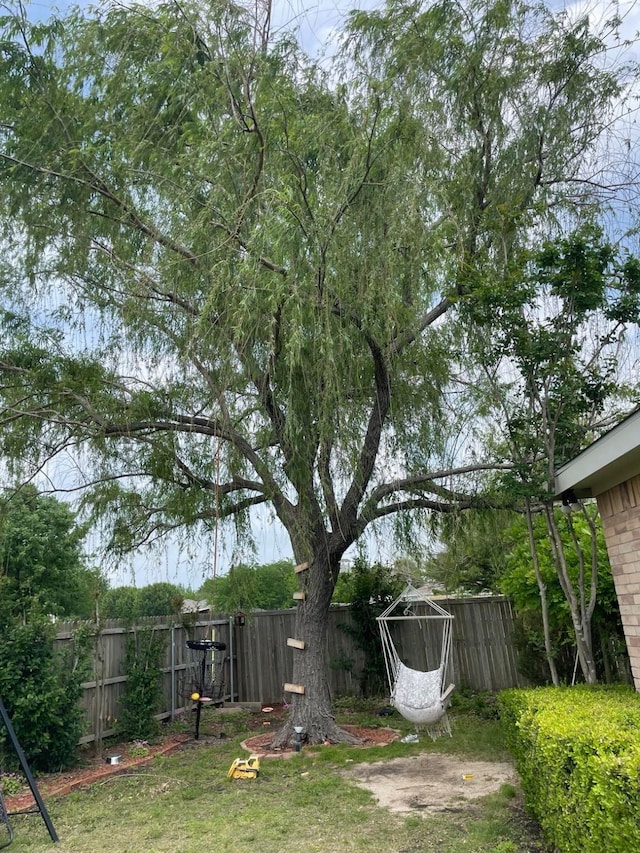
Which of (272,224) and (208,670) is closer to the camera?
(272,224)

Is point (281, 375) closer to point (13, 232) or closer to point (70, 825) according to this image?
point (13, 232)

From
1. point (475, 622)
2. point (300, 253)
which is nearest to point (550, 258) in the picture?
point (300, 253)

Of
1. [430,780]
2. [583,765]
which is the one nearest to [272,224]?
[583,765]

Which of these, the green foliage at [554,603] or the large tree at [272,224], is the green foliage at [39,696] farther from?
the green foliage at [554,603]

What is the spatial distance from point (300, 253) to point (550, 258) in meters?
1.69

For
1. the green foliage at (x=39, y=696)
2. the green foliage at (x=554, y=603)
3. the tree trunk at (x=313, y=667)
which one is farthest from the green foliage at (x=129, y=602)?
the green foliage at (x=554, y=603)

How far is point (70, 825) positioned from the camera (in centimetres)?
422

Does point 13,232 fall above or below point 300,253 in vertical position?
above

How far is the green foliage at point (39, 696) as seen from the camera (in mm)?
5461

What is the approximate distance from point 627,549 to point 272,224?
2.76 meters

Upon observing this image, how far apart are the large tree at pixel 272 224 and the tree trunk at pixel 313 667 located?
46.6 inches

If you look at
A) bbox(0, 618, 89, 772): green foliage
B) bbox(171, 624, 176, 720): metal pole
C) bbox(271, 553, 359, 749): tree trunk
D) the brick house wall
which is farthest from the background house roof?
bbox(171, 624, 176, 720): metal pole

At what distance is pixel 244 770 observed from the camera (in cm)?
522

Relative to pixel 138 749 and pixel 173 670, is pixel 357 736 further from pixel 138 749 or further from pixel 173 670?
pixel 173 670
